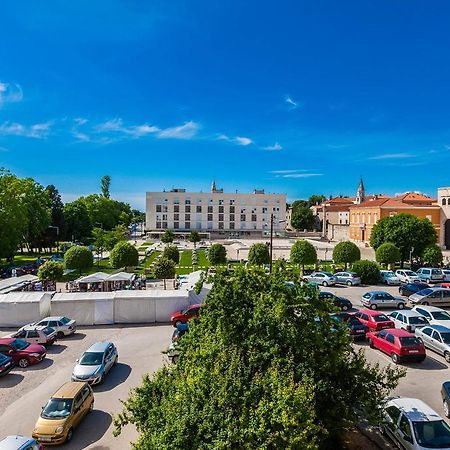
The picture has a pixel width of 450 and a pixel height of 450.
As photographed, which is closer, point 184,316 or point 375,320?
point 375,320

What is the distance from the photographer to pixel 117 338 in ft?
66.4

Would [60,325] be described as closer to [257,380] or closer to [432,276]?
[257,380]

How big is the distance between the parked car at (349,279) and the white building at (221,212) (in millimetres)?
71577

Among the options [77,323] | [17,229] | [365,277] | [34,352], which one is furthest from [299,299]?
[17,229]

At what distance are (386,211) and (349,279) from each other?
3530 cm

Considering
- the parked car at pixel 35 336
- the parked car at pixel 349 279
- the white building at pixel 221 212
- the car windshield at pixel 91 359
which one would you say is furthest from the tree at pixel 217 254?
the white building at pixel 221 212

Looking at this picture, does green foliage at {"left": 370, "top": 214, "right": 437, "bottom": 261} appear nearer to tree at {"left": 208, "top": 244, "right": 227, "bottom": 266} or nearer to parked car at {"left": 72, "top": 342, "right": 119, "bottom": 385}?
tree at {"left": 208, "top": 244, "right": 227, "bottom": 266}

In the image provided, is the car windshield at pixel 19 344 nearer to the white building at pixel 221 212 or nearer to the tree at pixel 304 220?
the white building at pixel 221 212

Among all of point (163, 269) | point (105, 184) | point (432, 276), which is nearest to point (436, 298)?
point (432, 276)

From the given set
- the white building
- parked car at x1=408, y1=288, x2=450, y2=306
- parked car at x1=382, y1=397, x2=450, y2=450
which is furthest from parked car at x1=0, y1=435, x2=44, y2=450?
the white building

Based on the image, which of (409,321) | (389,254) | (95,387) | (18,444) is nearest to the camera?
(18,444)

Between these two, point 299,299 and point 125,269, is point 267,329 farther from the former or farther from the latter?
point 125,269

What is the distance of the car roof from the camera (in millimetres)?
9820

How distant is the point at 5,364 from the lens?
1530 centimetres
